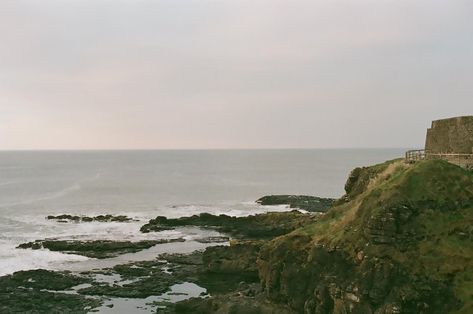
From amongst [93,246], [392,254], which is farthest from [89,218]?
[392,254]

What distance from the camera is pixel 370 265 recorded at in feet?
98.5

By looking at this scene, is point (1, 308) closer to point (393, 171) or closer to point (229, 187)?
point (393, 171)

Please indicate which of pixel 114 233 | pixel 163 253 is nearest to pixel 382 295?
pixel 163 253

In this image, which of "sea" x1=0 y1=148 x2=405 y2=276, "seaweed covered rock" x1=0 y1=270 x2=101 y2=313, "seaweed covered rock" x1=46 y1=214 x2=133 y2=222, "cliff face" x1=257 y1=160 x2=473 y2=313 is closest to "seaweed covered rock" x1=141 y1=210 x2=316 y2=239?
"sea" x1=0 y1=148 x2=405 y2=276

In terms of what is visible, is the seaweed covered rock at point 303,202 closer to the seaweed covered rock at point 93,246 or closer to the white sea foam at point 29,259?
the seaweed covered rock at point 93,246

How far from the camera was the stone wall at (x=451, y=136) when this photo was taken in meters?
42.6

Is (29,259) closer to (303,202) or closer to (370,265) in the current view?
(370,265)

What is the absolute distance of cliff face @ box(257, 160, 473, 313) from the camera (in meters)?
28.3

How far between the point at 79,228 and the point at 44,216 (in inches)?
734

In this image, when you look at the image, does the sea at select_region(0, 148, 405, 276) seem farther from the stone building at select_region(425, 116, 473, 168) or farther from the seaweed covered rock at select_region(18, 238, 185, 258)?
the stone building at select_region(425, 116, 473, 168)

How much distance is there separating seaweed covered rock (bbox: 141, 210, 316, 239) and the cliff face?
100ft

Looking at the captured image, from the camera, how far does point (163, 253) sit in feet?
190

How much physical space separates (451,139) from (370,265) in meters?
19.8

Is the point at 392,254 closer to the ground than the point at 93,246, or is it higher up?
higher up
